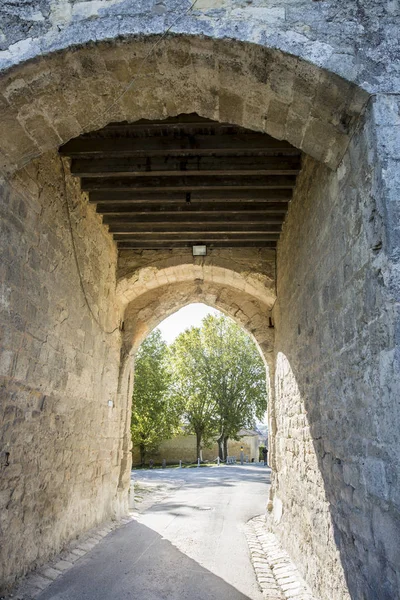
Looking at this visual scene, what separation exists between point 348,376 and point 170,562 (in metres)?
2.89

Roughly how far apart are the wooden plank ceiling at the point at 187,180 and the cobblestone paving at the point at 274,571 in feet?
11.6

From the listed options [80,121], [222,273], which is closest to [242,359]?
[222,273]

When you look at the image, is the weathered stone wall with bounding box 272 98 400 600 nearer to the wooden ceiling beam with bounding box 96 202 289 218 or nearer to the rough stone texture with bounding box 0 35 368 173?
the rough stone texture with bounding box 0 35 368 173

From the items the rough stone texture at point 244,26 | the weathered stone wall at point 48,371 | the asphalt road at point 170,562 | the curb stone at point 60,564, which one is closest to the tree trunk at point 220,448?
the asphalt road at point 170,562

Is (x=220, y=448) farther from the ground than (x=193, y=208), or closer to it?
closer to it

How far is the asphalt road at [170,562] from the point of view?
11.4 ft

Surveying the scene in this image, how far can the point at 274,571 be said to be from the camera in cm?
405

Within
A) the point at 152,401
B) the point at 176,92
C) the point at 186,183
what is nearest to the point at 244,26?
the point at 176,92

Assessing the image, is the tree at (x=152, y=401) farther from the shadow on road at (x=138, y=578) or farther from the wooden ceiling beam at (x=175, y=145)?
the wooden ceiling beam at (x=175, y=145)

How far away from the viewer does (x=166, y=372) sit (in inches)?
811

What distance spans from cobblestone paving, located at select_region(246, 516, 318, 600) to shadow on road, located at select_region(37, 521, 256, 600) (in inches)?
12.4

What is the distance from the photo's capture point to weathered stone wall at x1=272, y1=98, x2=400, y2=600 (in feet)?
6.43

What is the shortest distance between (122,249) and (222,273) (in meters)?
1.50

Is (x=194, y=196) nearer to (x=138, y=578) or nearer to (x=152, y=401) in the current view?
(x=138, y=578)
